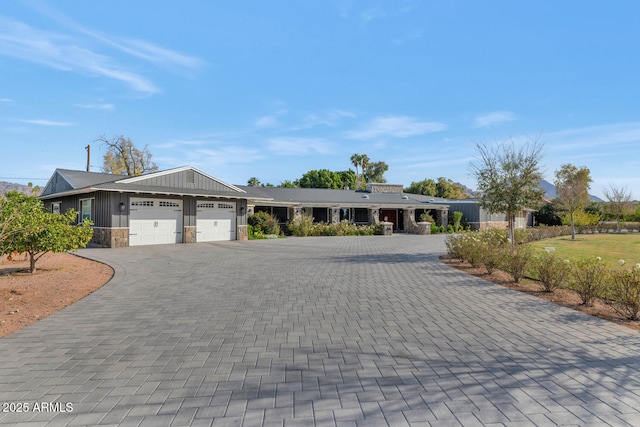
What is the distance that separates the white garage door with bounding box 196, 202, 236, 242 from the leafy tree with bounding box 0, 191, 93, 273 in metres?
9.34

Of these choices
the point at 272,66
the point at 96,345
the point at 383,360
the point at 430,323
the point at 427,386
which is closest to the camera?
the point at 427,386

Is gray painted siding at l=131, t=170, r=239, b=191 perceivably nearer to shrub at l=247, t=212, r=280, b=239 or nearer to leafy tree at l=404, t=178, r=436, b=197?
shrub at l=247, t=212, r=280, b=239

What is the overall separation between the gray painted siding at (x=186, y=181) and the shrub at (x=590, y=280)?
713 inches

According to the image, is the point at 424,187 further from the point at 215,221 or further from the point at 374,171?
the point at 215,221

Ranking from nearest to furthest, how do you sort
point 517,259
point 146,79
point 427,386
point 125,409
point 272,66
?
point 125,409 < point 427,386 < point 517,259 < point 146,79 < point 272,66

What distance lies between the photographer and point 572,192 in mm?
26875

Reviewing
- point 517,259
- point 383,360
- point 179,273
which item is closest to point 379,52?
point 517,259

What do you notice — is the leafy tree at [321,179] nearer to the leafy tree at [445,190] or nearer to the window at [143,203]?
the leafy tree at [445,190]

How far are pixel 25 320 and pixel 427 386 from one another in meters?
6.36

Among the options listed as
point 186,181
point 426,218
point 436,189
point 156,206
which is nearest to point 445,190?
point 436,189

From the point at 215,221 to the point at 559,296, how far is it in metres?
17.6

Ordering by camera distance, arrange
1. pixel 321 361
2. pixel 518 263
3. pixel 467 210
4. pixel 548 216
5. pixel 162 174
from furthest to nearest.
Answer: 1. pixel 548 216
2. pixel 467 210
3. pixel 162 174
4. pixel 518 263
5. pixel 321 361

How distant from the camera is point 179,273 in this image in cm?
971

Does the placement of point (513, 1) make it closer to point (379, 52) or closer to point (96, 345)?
point (379, 52)
